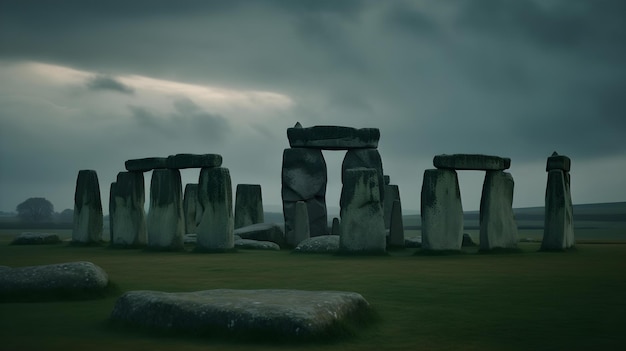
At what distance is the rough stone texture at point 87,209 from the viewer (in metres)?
25.7

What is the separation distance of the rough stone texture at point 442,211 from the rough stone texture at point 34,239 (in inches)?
569

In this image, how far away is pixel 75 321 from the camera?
8.53 metres

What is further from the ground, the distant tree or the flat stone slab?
the distant tree

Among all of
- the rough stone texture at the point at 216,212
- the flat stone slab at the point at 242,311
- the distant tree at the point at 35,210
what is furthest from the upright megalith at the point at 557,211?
the distant tree at the point at 35,210

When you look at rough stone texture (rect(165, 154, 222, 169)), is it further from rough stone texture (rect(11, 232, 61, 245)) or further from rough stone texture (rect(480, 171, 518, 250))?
rough stone texture (rect(11, 232, 61, 245))

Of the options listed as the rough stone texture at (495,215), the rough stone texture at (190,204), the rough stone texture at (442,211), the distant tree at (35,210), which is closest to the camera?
the rough stone texture at (442,211)

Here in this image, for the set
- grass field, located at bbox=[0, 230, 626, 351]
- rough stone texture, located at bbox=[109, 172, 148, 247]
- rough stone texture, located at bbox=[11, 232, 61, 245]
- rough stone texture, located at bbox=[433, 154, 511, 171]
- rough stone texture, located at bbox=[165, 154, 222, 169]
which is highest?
rough stone texture, located at bbox=[165, 154, 222, 169]

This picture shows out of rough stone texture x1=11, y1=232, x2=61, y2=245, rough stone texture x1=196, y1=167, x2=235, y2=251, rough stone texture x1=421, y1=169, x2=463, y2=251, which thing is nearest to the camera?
rough stone texture x1=421, y1=169, x2=463, y2=251

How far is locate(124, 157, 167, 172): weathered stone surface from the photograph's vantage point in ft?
75.2

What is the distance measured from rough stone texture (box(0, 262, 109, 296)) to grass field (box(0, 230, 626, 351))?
27 centimetres

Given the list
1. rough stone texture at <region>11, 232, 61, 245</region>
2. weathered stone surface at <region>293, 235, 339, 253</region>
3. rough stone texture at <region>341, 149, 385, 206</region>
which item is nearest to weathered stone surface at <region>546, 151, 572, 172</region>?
weathered stone surface at <region>293, 235, 339, 253</region>

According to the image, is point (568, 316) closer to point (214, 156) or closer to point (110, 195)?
point (214, 156)

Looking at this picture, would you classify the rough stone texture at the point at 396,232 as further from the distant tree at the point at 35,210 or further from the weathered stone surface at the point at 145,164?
the distant tree at the point at 35,210

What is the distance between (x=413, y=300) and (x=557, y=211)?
1106 cm
